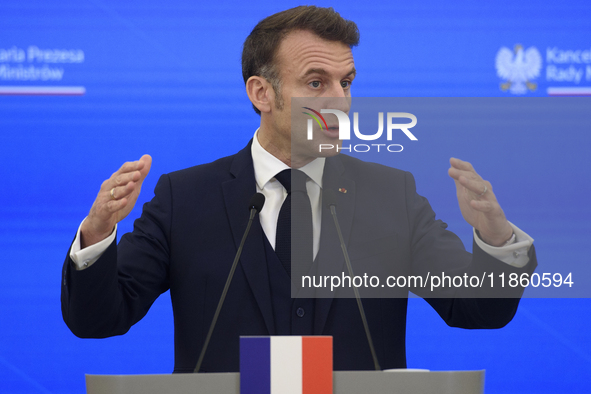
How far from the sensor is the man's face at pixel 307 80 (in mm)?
1984

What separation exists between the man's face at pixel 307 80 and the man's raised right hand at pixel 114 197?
23.1 inches

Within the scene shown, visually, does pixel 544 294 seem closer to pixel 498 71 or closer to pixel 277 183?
pixel 277 183

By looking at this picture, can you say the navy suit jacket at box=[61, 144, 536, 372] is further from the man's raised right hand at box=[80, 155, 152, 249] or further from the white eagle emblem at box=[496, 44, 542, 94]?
the white eagle emblem at box=[496, 44, 542, 94]

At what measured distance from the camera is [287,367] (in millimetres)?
1296

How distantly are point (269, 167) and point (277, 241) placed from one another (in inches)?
10.8

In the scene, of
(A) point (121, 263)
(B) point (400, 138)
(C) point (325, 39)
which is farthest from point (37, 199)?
(B) point (400, 138)

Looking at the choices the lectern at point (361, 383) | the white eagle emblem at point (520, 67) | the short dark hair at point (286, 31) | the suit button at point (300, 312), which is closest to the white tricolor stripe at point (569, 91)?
the white eagle emblem at point (520, 67)

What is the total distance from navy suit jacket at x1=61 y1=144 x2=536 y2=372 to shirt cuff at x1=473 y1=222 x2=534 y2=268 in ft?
0.56

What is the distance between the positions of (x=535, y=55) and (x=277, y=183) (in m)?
1.50

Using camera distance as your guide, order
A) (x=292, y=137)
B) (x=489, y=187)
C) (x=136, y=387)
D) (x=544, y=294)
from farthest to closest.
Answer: (x=292, y=137)
(x=544, y=294)
(x=489, y=187)
(x=136, y=387)

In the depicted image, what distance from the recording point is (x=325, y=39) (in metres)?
2.05

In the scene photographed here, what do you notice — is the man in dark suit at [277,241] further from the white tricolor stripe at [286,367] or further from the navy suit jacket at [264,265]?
the white tricolor stripe at [286,367]

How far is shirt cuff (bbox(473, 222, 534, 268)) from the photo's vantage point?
64.1 inches

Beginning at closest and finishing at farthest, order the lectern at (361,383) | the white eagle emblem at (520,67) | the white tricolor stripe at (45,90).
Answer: the lectern at (361,383), the white eagle emblem at (520,67), the white tricolor stripe at (45,90)
